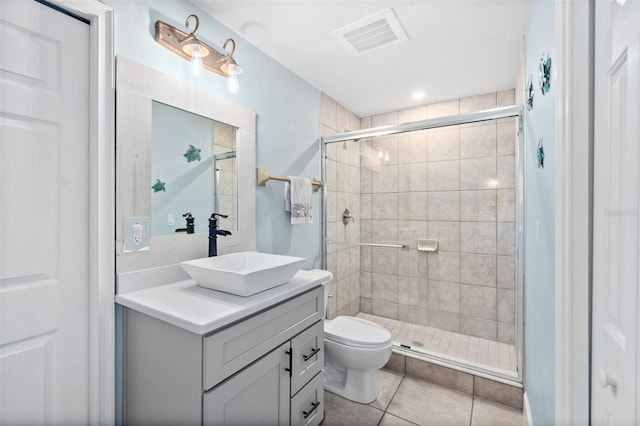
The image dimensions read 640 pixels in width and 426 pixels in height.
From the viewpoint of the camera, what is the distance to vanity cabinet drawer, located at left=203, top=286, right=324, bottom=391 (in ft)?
3.25

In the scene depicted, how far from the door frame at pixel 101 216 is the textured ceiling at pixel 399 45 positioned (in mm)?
614

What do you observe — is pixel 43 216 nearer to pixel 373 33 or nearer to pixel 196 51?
pixel 196 51

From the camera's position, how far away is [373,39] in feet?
5.99

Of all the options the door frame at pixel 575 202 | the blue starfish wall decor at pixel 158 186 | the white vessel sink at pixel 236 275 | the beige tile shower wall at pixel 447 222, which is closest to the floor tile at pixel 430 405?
the beige tile shower wall at pixel 447 222

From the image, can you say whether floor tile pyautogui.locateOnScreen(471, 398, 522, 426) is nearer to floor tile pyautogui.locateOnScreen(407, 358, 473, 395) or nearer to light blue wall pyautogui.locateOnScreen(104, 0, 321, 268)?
floor tile pyautogui.locateOnScreen(407, 358, 473, 395)

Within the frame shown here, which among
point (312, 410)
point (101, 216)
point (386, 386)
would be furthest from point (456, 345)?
point (101, 216)

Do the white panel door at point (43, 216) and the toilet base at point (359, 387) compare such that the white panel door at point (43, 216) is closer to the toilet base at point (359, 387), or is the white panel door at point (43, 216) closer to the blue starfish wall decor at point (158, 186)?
the blue starfish wall decor at point (158, 186)

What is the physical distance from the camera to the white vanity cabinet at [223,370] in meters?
0.98

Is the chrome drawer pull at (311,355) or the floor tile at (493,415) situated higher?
the chrome drawer pull at (311,355)

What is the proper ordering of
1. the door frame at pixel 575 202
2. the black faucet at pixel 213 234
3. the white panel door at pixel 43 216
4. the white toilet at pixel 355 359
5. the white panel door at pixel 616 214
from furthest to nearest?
the white toilet at pixel 355 359, the black faucet at pixel 213 234, the white panel door at pixel 43 216, the door frame at pixel 575 202, the white panel door at pixel 616 214

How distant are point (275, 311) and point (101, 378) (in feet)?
2.41

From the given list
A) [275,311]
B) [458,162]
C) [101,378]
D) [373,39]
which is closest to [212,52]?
[373,39]

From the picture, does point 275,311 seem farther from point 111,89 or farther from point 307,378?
point 111,89

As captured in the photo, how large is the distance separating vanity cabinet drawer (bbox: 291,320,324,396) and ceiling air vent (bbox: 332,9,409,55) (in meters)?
1.70
